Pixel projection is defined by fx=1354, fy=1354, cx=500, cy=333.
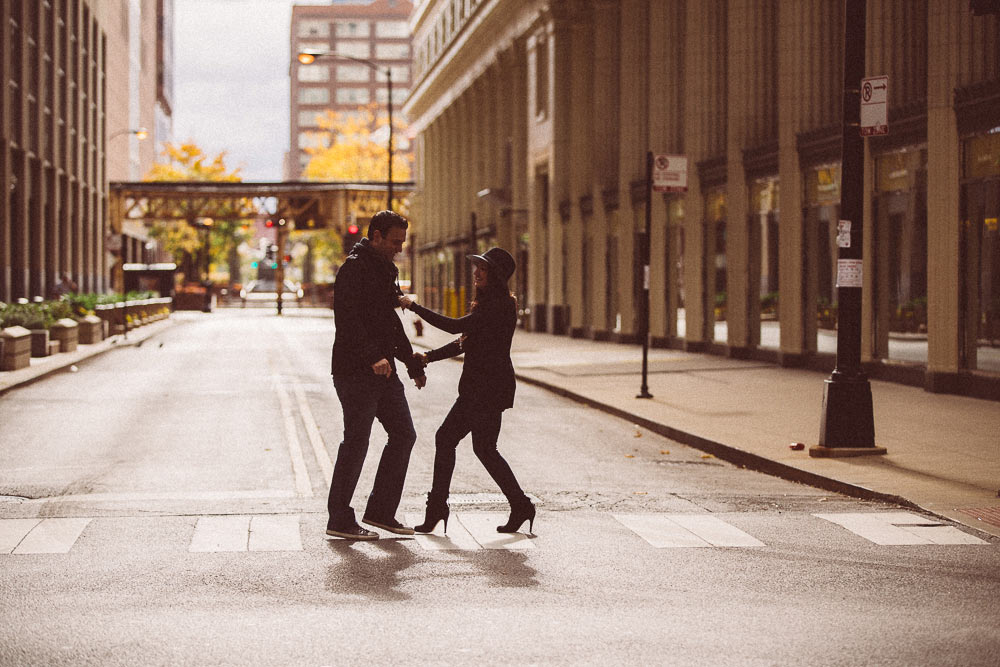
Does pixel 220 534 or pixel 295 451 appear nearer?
pixel 220 534

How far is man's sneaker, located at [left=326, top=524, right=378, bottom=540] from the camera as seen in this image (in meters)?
8.56

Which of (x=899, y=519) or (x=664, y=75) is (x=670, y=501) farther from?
(x=664, y=75)

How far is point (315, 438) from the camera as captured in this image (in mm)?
14766

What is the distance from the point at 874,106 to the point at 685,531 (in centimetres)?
537

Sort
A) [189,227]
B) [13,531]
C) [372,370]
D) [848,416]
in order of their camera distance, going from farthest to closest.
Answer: [189,227] → [848,416] → [13,531] → [372,370]

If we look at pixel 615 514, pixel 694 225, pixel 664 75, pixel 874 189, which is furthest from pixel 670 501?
pixel 664 75

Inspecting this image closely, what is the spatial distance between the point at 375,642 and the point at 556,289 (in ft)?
123

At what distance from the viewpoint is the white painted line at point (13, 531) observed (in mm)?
8391

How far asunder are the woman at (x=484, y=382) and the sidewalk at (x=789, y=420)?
323cm

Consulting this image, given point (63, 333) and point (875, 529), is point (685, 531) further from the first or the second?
point (63, 333)

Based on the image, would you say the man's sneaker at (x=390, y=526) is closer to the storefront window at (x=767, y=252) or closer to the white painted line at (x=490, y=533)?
the white painted line at (x=490, y=533)

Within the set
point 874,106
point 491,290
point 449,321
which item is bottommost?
point 449,321

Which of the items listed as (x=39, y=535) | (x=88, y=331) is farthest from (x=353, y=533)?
(x=88, y=331)

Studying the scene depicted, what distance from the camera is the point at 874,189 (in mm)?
22078
